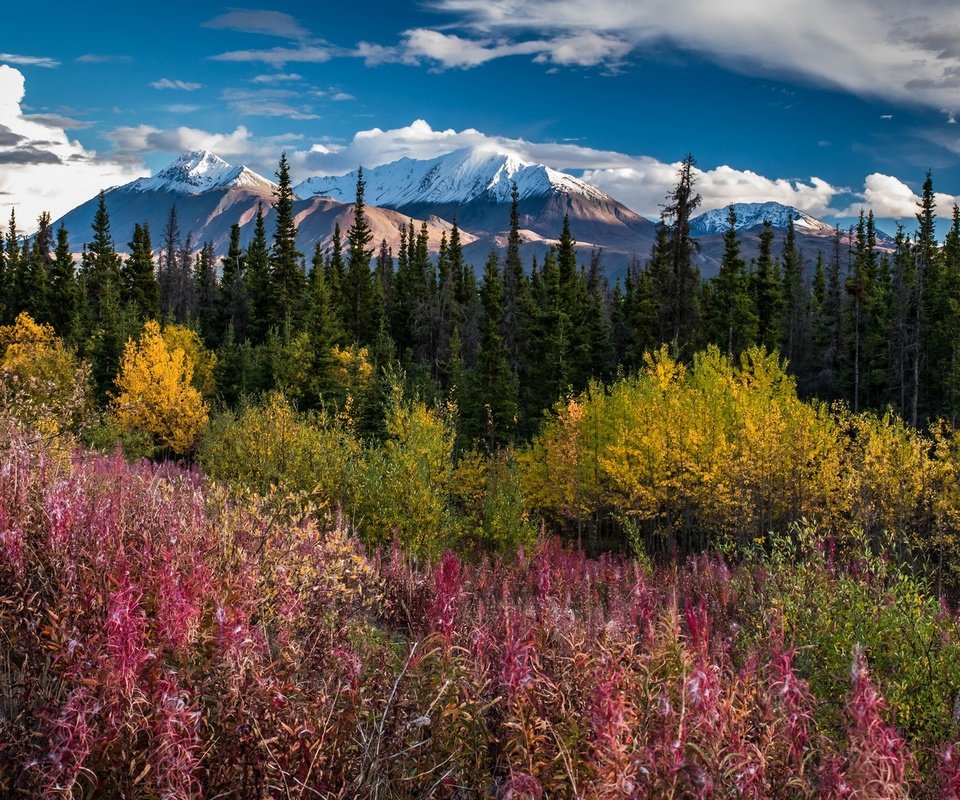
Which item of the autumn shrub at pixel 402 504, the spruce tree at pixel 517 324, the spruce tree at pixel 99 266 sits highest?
the spruce tree at pixel 99 266

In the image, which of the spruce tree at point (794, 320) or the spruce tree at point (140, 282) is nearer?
the spruce tree at point (140, 282)

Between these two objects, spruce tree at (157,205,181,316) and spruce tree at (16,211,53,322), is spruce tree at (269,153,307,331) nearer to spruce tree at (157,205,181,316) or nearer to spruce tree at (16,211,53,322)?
spruce tree at (16,211,53,322)

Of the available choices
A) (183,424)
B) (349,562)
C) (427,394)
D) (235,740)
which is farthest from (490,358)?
(235,740)

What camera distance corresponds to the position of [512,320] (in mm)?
66062

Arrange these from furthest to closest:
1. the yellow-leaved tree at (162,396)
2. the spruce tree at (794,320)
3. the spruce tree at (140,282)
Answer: the spruce tree at (794,320) < the spruce tree at (140,282) < the yellow-leaved tree at (162,396)

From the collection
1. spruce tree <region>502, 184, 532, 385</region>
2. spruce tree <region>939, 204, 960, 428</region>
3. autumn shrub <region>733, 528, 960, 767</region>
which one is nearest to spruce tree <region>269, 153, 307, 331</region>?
spruce tree <region>502, 184, 532, 385</region>

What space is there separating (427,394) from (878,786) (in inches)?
2097

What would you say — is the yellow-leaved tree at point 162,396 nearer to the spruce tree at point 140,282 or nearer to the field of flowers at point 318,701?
the spruce tree at point 140,282

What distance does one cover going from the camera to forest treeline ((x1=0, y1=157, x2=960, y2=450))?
175 ft

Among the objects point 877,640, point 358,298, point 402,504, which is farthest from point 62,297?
point 877,640

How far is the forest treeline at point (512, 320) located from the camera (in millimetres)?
53312

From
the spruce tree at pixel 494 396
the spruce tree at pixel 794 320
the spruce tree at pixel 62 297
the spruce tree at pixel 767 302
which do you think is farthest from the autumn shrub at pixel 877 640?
the spruce tree at pixel 62 297

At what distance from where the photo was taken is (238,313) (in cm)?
7438

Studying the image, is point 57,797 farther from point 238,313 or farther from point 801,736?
point 238,313
